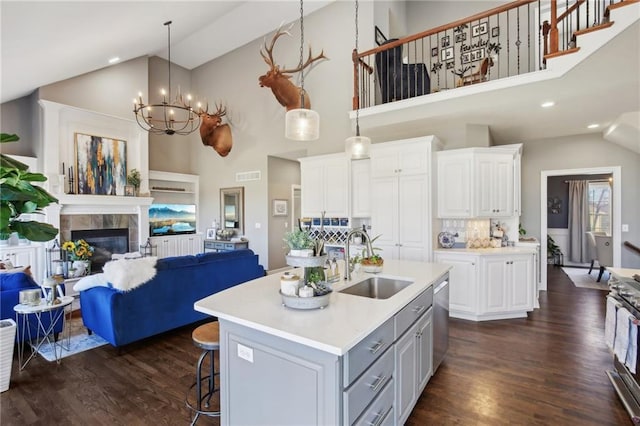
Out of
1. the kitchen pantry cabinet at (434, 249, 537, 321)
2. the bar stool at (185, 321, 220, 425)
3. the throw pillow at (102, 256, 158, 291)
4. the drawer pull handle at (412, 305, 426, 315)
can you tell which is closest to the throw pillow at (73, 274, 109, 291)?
the throw pillow at (102, 256, 158, 291)

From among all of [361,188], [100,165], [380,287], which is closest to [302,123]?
[380,287]

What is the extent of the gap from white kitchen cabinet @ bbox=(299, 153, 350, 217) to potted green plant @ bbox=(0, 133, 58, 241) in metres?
3.97

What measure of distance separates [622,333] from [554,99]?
281 cm

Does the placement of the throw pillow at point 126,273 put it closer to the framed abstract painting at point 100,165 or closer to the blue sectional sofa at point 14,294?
the blue sectional sofa at point 14,294

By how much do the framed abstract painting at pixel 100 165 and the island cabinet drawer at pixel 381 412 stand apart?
6740 mm

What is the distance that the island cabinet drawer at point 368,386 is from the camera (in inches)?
57.3

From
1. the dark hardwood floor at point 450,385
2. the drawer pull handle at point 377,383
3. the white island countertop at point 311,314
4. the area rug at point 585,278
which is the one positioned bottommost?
the dark hardwood floor at point 450,385

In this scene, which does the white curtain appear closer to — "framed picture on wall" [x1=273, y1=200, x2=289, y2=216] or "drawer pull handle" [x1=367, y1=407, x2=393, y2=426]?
"framed picture on wall" [x1=273, y1=200, x2=289, y2=216]

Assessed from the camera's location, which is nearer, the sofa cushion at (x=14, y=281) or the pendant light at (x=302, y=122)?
the pendant light at (x=302, y=122)

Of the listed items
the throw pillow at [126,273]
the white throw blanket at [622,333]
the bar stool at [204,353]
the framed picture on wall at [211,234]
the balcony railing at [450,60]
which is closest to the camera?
the bar stool at [204,353]

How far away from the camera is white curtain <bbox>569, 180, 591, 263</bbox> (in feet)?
26.6

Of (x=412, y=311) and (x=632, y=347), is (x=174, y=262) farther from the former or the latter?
(x=632, y=347)

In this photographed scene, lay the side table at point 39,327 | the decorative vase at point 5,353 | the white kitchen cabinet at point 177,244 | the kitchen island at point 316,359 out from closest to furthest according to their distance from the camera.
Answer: the kitchen island at point 316,359, the decorative vase at point 5,353, the side table at point 39,327, the white kitchen cabinet at point 177,244

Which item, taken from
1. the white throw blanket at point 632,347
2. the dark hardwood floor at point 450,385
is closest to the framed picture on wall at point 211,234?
the dark hardwood floor at point 450,385
